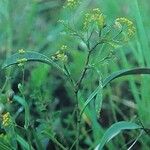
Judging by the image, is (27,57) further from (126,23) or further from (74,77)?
(74,77)

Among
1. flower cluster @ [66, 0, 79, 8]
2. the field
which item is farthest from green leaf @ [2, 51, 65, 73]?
flower cluster @ [66, 0, 79, 8]

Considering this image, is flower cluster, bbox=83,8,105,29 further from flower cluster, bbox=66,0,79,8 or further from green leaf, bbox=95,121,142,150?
green leaf, bbox=95,121,142,150

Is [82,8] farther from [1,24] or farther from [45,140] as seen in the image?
[45,140]

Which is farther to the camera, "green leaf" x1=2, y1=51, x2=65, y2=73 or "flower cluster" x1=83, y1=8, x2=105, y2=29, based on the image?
"green leaf" x1=2, y1=51, x2=65, y2=73

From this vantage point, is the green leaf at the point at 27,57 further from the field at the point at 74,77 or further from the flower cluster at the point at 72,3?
the flower cluster at the point at 72,3

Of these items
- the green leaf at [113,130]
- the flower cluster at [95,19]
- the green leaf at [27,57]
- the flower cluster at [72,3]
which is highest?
the flower cluster at [72,3]

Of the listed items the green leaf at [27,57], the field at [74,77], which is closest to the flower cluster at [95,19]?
the field at [74,77]

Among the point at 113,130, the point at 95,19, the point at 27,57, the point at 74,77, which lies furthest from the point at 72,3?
the point at 74,77

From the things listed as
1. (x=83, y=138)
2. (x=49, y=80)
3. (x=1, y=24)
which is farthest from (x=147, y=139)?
(x=1, y=24)
